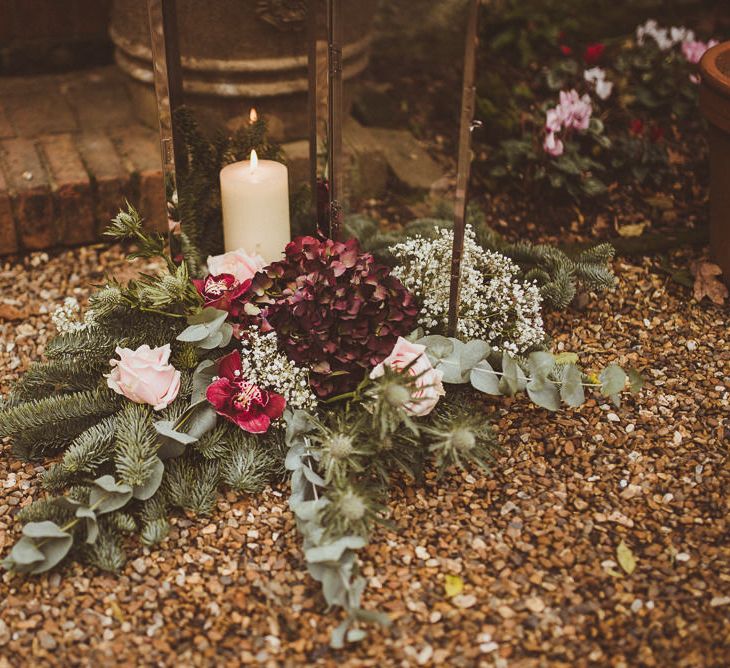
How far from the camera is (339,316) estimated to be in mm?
1728

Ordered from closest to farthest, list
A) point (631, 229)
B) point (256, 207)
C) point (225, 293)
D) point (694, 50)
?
point (225, 293) → point (256, 207) → point (631, 229) → point (694, 50)

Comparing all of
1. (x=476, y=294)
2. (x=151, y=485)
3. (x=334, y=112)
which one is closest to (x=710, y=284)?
(x=476, y=294)

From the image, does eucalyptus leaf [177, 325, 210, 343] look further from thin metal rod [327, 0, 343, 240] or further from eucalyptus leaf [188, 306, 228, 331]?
thin metal rod [327, 0, 343, 240]

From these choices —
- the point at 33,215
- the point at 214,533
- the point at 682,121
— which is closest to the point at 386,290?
the point at 214,533

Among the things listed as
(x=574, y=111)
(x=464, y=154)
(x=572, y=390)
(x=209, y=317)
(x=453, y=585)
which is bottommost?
(x=453, y=585)

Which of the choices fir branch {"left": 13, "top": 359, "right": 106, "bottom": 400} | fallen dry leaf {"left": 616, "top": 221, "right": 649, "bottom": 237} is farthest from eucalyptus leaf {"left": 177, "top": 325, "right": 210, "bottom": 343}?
fallen dry leaf {"left": 616, "top": 221, "right": 649, "bottom": 237}

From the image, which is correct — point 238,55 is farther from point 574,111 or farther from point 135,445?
point 135,445

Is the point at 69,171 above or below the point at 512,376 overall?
above

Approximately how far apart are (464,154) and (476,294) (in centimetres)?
48

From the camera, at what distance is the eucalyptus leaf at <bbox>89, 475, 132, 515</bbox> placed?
Answer: 1.59 m

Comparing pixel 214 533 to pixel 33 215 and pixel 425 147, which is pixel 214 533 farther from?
pixel 425 147

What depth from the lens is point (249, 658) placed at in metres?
1.43

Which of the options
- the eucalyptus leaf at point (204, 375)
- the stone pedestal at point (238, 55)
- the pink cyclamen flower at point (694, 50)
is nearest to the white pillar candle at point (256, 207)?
the eucalyptus leaf at point (204, 375)

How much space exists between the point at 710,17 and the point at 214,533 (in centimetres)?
308
